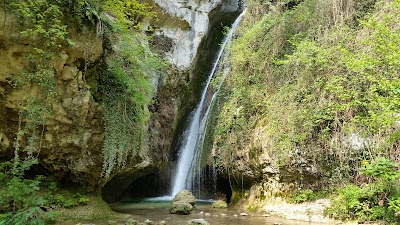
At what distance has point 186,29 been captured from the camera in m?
14.3

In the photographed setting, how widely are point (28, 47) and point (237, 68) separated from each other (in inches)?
286

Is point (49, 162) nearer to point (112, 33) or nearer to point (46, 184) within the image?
point (46, 184)

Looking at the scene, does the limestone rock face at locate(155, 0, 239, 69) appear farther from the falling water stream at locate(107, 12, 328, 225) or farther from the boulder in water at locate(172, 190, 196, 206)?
the boulder in water at locate(172, 190, 196, 206)

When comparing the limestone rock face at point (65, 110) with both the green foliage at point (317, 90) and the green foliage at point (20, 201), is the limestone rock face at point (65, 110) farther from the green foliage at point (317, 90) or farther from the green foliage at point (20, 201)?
the green foliage at point (317, 90)

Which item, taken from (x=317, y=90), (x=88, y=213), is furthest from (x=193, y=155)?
(x=317, y=90)

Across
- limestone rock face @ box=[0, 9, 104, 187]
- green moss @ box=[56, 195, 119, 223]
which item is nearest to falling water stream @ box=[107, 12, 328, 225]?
Answer: green moss @ box=[56, 195, 119, 223]

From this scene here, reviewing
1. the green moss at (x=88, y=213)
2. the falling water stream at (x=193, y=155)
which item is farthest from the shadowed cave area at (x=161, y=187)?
the green moss at (x=88, y=213)

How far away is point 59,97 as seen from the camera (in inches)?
287

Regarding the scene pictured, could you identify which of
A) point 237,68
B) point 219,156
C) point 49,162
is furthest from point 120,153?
point 237,68

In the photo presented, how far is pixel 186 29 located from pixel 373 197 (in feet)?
33.8

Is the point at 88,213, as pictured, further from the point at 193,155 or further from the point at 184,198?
the point at 193,155

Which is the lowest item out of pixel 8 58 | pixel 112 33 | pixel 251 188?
pixel 251 188

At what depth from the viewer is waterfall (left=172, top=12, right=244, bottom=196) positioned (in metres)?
13.1

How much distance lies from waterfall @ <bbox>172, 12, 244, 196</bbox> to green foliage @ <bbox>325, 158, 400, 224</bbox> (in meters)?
6.87
